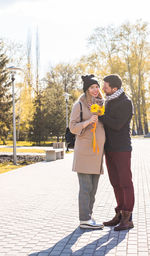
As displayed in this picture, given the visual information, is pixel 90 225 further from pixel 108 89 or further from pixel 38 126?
pixel 38 126

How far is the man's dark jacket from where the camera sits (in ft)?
15.7

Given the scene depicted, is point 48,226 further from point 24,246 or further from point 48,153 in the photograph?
point 48,153

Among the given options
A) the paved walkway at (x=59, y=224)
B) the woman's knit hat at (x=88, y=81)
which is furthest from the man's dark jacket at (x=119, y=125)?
the paved walkway at (x=59, y=224)

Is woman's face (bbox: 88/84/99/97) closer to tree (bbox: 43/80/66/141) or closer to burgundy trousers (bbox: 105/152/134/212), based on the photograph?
burgundy trousers (bbox: 105/152/134/212)

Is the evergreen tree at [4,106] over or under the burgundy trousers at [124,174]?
over

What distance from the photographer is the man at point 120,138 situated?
4824 millimetres

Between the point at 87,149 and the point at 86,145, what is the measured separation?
50 millimetres

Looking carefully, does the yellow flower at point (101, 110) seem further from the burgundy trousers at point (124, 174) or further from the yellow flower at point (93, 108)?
the burgundy trousers at point (124, 174)

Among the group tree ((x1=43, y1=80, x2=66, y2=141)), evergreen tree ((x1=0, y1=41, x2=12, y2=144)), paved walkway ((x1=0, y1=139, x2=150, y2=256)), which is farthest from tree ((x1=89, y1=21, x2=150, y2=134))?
paved walkway ((x1=0, y1=139, x2=150, y2=256))

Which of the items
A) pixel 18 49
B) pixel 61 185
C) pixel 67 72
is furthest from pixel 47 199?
pixel 67 72

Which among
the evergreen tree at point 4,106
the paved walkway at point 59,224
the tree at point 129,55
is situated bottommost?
the paved walkway at point 59,224

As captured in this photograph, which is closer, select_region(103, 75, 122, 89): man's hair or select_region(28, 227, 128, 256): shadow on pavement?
select_region(28, 227, 128, 256): shadow on pavement

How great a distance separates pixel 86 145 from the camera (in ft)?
16.0

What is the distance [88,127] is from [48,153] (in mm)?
11579
